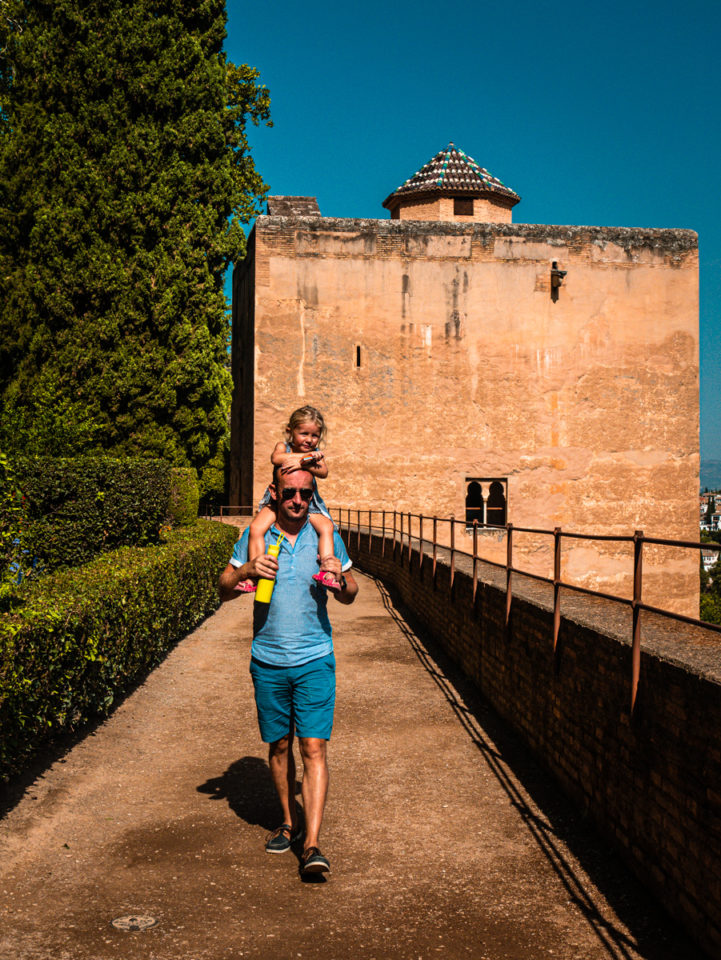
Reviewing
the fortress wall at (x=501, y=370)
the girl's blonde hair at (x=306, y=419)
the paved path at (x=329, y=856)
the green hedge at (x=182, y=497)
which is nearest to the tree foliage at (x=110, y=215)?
the green hedge at (x=182, y=497)

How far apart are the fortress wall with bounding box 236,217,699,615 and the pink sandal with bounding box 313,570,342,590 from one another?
67.9ft

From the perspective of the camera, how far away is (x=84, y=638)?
6.57 m

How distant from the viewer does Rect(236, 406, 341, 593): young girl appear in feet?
14.9

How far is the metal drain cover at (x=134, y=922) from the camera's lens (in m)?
3.85

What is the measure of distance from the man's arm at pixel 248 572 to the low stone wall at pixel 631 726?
1.83 m

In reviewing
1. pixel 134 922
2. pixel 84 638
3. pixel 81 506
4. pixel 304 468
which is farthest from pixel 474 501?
pixel 134 922

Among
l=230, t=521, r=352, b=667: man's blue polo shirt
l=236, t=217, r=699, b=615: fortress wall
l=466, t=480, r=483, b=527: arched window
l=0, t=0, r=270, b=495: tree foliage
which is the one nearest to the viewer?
l=230, t=521, r=352, b=667: man's blue polo shirt

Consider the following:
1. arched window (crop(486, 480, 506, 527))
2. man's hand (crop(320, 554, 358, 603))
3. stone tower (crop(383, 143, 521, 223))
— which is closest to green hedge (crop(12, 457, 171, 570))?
man's hand (crop(320, 554, 358, 603))

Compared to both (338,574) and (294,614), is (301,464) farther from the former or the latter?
Answer: (294,614)

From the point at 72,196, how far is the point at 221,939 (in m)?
17.4

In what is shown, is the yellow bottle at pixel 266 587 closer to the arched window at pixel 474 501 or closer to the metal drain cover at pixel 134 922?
the metal drain cover at pixel 134 922

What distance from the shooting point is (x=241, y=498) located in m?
26.7

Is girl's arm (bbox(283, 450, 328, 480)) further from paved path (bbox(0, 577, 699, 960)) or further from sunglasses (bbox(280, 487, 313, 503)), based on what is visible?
paved path (bbox(0, 577, 699, 960))

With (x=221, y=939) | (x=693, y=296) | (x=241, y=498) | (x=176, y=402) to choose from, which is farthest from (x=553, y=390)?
(x=221, y=939)
